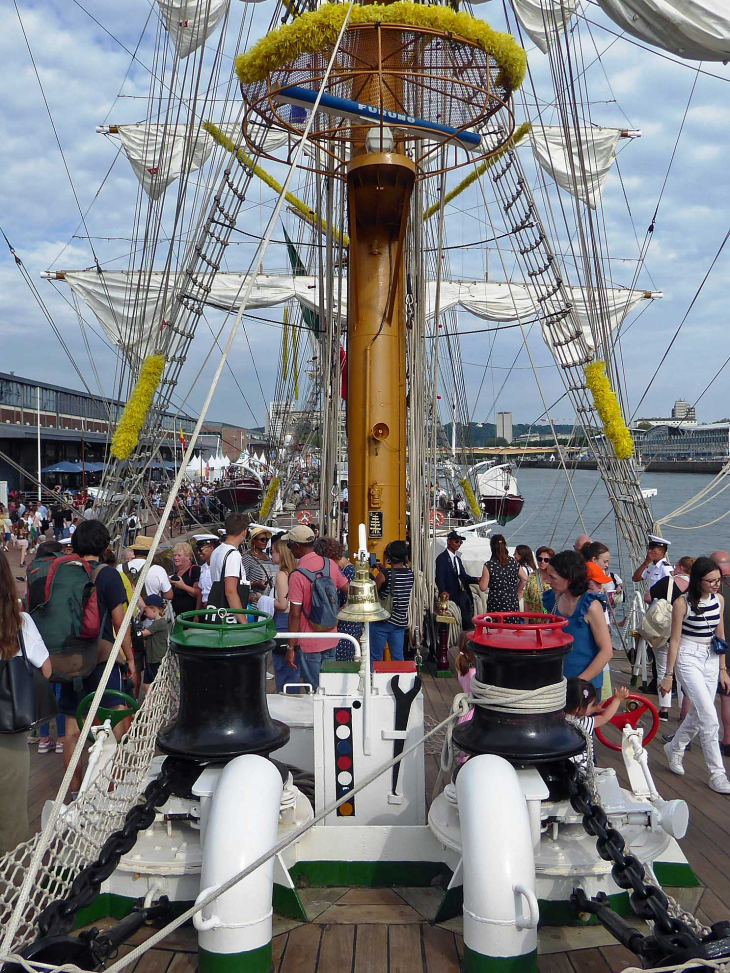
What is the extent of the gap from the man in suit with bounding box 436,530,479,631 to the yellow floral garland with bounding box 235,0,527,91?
476cm

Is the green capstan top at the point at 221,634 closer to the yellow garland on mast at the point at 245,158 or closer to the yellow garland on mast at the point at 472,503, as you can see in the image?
the yellow garland on mast at the point at 245,158

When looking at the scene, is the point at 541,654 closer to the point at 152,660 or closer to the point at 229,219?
the point at 152,660

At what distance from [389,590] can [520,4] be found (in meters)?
14.7

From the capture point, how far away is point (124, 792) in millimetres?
3420

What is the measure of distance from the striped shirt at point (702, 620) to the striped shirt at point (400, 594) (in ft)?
6.17

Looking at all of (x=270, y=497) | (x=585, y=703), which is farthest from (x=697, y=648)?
(x=270, y=497)

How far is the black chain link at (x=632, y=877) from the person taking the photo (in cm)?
228

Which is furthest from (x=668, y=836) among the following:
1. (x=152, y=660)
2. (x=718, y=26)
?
(x=718, y=26)

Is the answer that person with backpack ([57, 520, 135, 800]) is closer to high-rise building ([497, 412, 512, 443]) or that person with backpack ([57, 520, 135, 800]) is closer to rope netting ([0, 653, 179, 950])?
rope netting ([0, 653, 179, 950])

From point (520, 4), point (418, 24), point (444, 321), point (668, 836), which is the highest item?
point (520, 4)

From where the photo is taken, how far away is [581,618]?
12.5 feet

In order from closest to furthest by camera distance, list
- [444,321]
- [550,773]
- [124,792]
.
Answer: [550,773] < [124,792] < [444,321]

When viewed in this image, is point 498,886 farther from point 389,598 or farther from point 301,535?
A: point 301,535

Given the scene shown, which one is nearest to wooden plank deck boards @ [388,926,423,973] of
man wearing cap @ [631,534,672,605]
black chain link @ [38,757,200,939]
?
black chain link @ [38,757,200,939]
